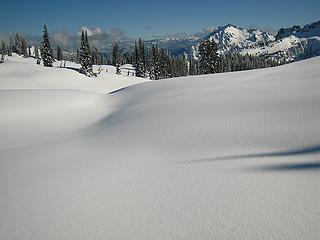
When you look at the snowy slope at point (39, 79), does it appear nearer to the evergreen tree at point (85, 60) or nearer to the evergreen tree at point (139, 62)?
the evergreen tree at point (85, 60)

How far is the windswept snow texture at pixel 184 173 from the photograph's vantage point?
4.15 m

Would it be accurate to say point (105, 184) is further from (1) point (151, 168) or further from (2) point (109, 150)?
(2) point (109, 150)

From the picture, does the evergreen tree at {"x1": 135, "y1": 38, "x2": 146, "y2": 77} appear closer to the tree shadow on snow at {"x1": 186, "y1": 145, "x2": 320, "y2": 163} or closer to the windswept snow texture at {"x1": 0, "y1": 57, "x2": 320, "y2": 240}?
the windswept snow texture at {"x1": 0, "y1": 57, "x2": 320, "y2": 240}

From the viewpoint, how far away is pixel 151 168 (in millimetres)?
6508

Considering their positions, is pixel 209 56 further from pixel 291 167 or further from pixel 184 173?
pixel 291 167

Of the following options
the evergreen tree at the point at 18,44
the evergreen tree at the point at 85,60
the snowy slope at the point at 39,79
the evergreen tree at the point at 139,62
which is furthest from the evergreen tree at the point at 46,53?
the evergreen tree at the point at 18,44

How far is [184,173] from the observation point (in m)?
5.92

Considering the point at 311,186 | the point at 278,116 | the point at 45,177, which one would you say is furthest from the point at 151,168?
the point at 278,116

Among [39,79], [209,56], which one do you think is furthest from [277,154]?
[209,56]

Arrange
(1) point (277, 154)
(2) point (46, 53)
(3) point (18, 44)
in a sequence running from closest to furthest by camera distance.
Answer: (1) point (277, 154)
(2) point (46, 53)
(3) point (18, 44)

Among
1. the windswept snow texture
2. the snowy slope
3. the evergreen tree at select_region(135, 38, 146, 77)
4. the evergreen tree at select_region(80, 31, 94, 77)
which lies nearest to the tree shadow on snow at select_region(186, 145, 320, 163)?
the windswept snow texture

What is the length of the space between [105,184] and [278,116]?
572cm

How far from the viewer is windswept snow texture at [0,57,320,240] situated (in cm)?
415


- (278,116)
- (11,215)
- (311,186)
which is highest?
(278,116)
